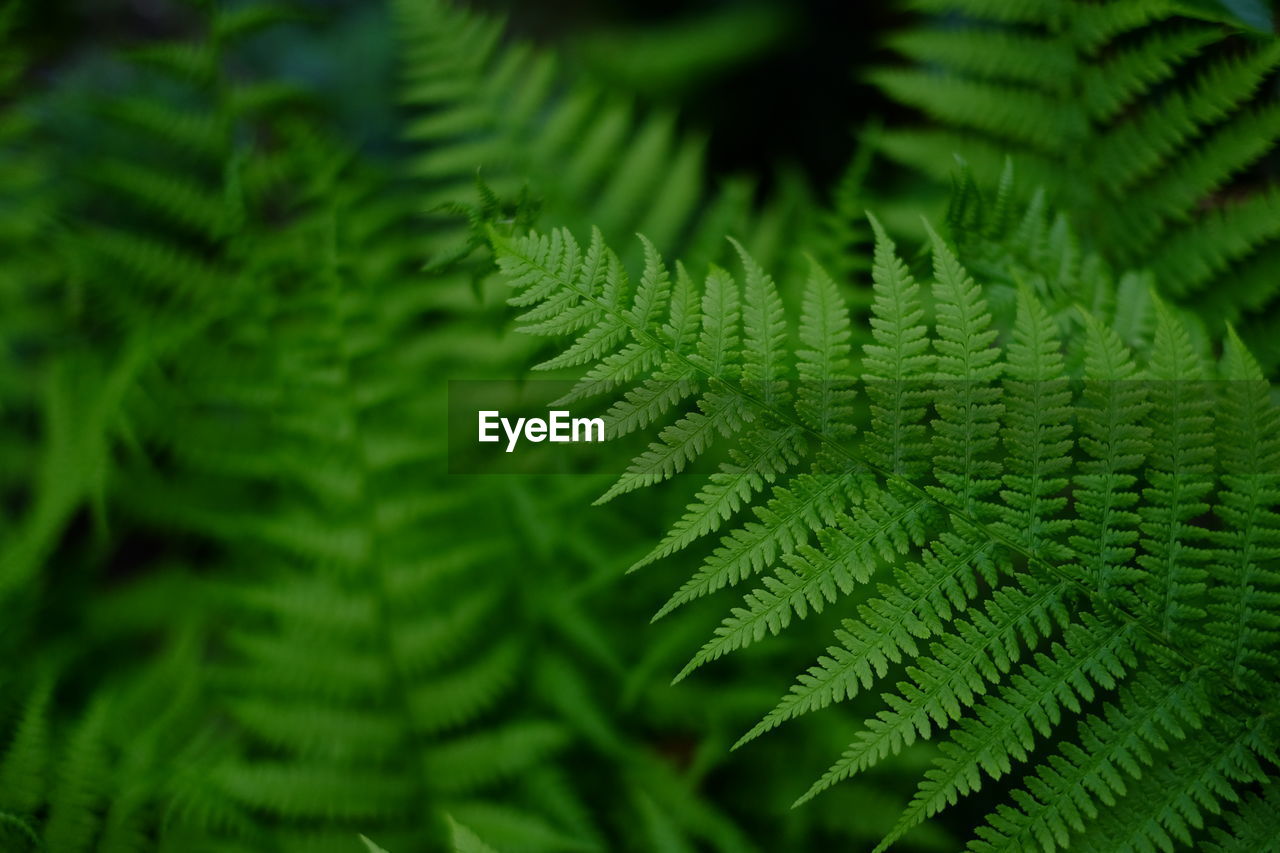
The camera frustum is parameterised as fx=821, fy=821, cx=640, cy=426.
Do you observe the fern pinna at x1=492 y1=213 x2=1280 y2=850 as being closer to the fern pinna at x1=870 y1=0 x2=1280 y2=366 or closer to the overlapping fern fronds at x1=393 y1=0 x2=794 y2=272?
the fern pinna at x1=870 y1=0 x2=1280 y2=366

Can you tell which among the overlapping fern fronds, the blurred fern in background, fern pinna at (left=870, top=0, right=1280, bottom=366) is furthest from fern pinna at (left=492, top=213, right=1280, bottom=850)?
the overlapping fern fronds

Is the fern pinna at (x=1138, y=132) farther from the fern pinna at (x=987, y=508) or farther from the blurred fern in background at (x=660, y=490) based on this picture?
the fern pinna at (x=987, y=508)

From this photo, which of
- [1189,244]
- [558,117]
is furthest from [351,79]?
[1189,244]

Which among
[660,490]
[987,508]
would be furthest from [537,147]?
[987,508]

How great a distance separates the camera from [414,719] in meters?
1.67

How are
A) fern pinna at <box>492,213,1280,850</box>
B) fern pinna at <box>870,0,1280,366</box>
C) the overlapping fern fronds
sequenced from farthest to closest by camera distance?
the overlapping fern fronds, fern pinna at <box>870,0,1280,366</box>, fern pinna at <box>492,213,1280,850</box>

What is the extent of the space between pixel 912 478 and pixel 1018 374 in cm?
20

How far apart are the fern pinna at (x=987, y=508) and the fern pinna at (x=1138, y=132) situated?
1.80 feet

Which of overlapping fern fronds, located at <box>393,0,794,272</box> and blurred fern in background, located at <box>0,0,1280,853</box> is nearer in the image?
blurred fern in background, located at <box>0,0,1280,853</box>

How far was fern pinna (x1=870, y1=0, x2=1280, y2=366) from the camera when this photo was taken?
4.89 ft

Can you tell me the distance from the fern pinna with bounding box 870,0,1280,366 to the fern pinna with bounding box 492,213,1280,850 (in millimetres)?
549

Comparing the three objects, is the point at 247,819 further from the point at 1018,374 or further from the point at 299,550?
the point at 1018,374

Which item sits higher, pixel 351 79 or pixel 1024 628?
pixel 351 79

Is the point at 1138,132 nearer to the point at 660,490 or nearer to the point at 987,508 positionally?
the point at 987,508
